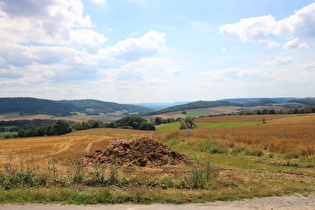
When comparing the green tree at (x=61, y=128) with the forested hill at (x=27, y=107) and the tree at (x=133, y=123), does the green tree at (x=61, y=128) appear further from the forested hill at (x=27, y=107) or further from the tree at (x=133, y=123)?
the forested hill at (x=27, y=107)

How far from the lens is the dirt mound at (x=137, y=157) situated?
41.9 ft

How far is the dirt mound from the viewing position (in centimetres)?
1278

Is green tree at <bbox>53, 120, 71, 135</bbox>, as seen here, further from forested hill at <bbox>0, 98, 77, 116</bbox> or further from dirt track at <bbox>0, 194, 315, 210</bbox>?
forested hill at <bbox>0, 98, 77, 116</bbox>

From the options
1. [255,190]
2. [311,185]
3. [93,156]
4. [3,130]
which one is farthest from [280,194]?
[3,130]

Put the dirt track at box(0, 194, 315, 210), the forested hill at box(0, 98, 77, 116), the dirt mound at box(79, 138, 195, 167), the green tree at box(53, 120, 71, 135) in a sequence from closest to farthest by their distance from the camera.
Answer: the dirt track at box(0, 194, 315, 210) → the dirt mound at box(79, 138, 195, 167) → the green tree at box(53, 120, 71, 135) → the forested hill at box(0, 98, 77, 116)

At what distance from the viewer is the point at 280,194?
23.1 feet

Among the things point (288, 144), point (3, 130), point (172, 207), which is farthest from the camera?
point (3, 130)

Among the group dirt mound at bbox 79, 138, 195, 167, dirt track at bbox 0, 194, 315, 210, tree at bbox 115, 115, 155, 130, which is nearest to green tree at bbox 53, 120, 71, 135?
tree at bbox 115, 115, 155, 130

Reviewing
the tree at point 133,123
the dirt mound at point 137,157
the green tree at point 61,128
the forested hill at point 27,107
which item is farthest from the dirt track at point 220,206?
the forested hill at point 27,107

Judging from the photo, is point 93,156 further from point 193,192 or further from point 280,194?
point 280,194

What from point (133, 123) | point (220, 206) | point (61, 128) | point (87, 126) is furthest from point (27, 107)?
point (220, 206)

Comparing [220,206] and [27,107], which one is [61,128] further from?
[27,107]

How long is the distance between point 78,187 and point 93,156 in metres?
7.09

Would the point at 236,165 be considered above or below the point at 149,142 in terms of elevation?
below
